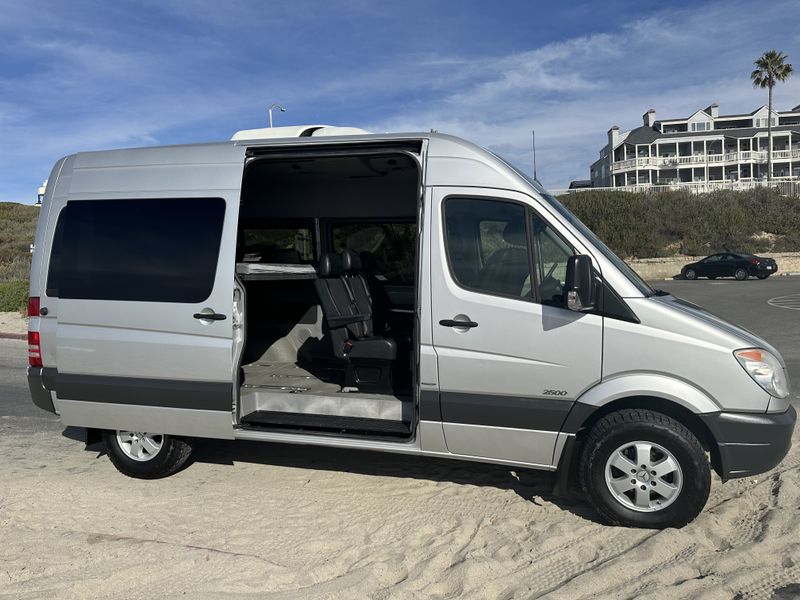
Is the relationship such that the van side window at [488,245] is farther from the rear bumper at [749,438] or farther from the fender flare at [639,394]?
the rear bumper at [749,438]

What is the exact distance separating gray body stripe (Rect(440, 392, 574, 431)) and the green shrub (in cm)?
A: 1883

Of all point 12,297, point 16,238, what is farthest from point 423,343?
point 16,238

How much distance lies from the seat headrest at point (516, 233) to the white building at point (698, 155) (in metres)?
64.8

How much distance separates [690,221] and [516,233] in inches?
1588

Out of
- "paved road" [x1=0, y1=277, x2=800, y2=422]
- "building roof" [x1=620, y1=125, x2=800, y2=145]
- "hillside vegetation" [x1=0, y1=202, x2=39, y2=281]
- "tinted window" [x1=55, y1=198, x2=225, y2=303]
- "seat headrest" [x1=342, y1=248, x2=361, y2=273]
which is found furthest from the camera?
"building roof" [x1=620, y1=125, x2=800, y2=145]

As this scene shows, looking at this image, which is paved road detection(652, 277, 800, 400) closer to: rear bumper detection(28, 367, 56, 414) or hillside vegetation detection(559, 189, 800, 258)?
rear bumper detection(28, 367, 56, 414)

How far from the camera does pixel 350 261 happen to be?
615cm

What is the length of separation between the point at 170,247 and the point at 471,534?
120 inches

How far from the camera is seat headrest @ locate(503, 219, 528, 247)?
4.52m

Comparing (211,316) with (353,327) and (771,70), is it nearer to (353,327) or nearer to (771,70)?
(353,327)

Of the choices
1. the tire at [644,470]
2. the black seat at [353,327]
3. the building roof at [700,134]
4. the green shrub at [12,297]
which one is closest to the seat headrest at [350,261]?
the black seat at [353,327]

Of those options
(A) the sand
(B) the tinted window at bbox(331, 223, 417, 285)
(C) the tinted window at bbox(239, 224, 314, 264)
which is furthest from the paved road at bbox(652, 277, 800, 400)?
(C) the tinted window at bbox(239, 224, 314, 264)

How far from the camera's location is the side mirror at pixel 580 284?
13.8ft

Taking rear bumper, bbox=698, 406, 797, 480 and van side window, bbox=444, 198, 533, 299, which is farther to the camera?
van side window, bbox=444, 198, 533, 299
